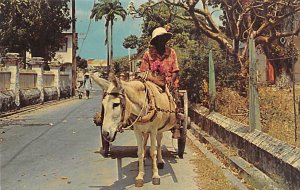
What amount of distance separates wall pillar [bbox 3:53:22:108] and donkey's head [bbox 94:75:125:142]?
16835 mm

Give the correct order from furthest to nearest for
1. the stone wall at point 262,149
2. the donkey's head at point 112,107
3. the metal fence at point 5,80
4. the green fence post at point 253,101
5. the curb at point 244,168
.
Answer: the metal fence at point 5,80
the green fence post at point 253,101
the curb at point 244,168
the stone wall at point 262,149
the donkey's head at point 112,107

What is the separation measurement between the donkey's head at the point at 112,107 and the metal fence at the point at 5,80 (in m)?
15.7

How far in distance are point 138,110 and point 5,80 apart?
627 inches

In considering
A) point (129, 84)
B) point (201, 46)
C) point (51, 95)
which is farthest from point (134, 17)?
point (51, 95)

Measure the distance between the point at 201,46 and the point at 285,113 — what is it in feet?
22.6

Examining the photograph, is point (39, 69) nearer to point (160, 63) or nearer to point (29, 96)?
point (29, 96)

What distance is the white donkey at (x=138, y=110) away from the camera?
18.5 feet

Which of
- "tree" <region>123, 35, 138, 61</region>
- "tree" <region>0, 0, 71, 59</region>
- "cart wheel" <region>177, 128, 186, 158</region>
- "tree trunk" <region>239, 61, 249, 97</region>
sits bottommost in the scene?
"cart wheel" <region>177, 128, 186, 158</region>

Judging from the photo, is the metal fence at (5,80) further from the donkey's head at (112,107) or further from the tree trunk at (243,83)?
the donkey's head at (112,107)

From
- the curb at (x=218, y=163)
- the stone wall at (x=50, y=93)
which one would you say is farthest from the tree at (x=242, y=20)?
the stone wall at (x=50, y=93)

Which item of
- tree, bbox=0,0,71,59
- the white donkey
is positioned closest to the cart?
the white donkey

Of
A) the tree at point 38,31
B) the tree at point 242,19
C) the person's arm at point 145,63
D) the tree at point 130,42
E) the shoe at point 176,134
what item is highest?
the tree at point 130,42

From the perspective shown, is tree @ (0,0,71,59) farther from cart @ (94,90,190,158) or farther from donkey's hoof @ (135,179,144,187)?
donkey's hoof @ (135,179,144,187)

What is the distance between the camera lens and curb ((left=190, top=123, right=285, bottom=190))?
6473 millimetres
